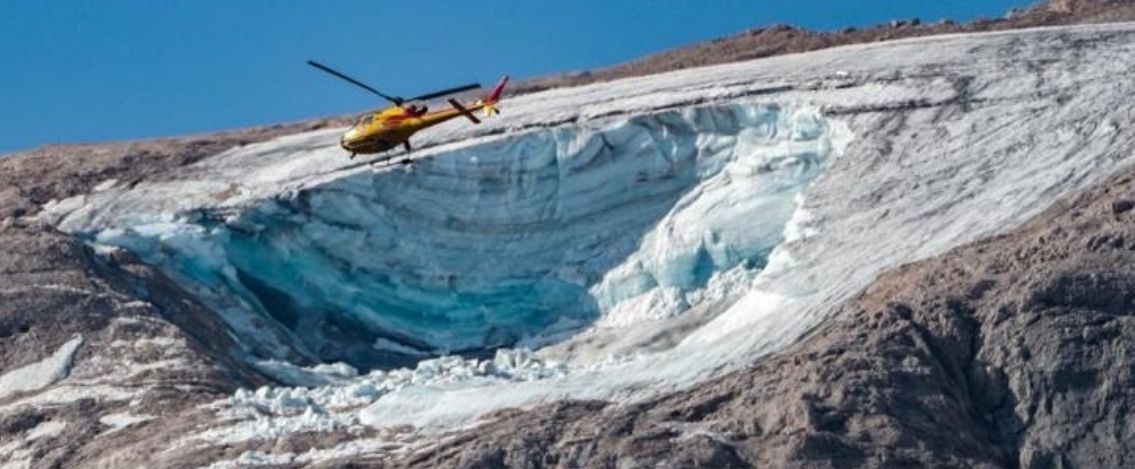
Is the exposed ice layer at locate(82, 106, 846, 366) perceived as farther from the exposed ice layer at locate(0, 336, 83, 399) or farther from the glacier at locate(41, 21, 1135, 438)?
the exposed ice layer at locate(0, 336, 83, 399)

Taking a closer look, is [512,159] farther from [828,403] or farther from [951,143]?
[828,403]

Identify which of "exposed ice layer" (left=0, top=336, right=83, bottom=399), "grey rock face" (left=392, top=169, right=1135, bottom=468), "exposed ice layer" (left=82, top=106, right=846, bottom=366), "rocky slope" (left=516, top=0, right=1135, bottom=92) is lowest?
"grey rock face" (left=392, top=169, right=1135, bottom=468)

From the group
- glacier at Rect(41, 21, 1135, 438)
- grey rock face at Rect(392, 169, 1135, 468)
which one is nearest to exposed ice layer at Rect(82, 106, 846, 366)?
glacier at Rect(41, 21, 1135, 438)

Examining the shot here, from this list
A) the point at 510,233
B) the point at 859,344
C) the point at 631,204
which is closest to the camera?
the point at 859,344

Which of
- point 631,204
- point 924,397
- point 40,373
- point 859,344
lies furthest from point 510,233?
point 924,397

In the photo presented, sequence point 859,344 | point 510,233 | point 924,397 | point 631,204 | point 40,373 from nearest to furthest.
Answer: point 924,397 → point 859,344 → point 40,373 → point 631,204 → point 510,233

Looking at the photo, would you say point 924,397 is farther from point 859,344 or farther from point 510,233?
point 510,233
